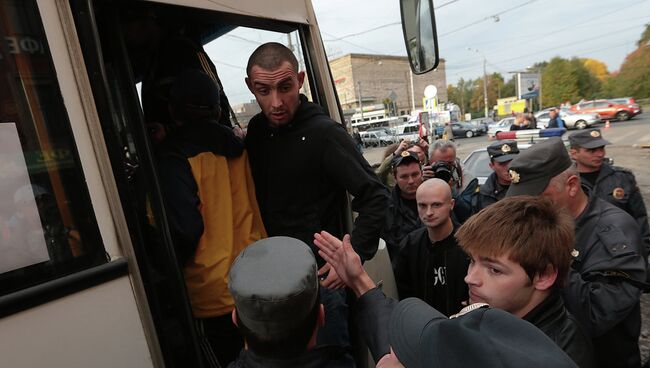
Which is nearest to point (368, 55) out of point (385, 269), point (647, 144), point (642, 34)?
point (647, 144)

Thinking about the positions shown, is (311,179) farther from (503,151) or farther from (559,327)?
(503,151)

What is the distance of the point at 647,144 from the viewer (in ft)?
52.6

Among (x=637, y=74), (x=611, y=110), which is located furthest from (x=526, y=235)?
(x=637, y=74)

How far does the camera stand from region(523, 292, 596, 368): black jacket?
1.41m

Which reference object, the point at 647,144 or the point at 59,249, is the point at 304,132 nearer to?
the point at 59,249

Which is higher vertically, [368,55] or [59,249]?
[368,55]

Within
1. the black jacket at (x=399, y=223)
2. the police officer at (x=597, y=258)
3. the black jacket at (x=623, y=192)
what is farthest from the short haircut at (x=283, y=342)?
the black jacket at (x=623, y=192)

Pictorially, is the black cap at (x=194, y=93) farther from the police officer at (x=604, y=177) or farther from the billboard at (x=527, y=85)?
the billboard at (x=527, y=85)

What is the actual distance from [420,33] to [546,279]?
1311mm

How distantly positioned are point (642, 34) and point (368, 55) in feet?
124

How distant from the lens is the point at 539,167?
2.18 metres

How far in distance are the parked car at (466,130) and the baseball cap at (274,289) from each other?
38.5 meters

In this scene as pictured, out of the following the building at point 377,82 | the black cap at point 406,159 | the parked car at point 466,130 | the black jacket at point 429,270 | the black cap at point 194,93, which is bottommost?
the parked car at point 466,130

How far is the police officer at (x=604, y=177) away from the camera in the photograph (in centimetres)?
350
